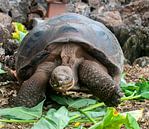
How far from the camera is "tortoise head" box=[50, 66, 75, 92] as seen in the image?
7.52 feet

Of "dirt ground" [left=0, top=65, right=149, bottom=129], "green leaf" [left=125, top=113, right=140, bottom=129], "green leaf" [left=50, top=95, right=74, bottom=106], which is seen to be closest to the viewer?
"green leaf" [left=125, top=113, right=140, bottom=129]

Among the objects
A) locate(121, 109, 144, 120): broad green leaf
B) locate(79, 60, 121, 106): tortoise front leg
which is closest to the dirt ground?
locate(121, 109, 144, 120): broad green leaf

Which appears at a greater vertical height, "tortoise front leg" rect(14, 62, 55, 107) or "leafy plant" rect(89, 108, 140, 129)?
"leafy plant" rect(89, 108, 140, 129)

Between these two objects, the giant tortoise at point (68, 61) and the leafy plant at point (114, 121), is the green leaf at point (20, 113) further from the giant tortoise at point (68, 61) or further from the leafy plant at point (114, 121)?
the leafy plant at point (114, 121)

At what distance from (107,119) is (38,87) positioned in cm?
64

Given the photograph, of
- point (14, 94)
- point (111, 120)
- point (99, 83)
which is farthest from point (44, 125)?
point (14, 94)

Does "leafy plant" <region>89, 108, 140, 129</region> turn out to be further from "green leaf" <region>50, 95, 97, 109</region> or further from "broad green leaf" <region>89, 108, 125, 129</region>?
"green leaf" <region>50, 95, 97, 109</region>

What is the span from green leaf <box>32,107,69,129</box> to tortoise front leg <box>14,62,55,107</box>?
1.00 ft

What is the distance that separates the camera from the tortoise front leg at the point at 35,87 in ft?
7.70

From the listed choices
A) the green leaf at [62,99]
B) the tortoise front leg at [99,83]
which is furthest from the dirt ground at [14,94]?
the green leaf at [62,99]

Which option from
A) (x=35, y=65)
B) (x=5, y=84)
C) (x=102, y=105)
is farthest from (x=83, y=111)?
(x=5, y=84)

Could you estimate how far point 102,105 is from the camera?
97.2 inches

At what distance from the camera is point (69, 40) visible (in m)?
2.42

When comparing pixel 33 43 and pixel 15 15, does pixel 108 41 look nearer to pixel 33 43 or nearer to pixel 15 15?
pixel 33 43
